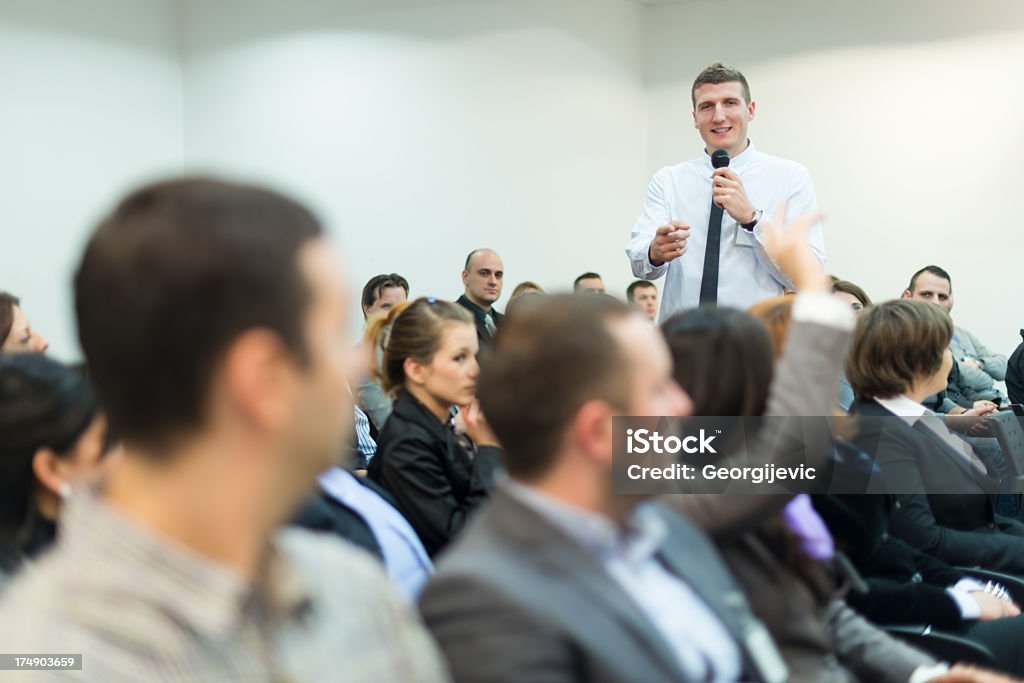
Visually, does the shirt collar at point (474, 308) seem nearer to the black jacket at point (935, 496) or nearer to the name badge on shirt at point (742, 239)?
the name badge on shirt at point (742, 239)

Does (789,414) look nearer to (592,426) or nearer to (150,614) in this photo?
(592,426)

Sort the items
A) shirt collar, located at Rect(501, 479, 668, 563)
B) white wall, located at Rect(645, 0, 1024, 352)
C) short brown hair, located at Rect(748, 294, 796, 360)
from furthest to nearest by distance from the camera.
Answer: white wall, located at Rect(645, 0, 1024, 352) < short brown hair, located at Rect(748, 294, 796, 360) < shirt collar, located at Rect(501, 479, 668, 563)

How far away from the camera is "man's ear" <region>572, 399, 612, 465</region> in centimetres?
119

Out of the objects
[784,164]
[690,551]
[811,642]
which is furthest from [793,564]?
[784,164]

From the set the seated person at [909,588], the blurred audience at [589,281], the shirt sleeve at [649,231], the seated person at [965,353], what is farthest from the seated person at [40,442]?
the blurred audience at [589,281]

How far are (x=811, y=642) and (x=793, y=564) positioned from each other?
0.11m

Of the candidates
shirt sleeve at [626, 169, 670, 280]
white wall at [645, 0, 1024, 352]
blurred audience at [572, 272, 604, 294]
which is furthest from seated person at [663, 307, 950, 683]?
white wall at [645, 0, 1024, 352]

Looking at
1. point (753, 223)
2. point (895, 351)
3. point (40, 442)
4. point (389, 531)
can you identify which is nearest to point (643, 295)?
point (753, 223)

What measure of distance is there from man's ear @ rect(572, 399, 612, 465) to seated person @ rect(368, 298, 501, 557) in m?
1.26

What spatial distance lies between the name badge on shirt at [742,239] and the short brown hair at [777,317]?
4.26ft

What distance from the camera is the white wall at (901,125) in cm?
787

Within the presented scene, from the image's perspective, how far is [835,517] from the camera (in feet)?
6.57

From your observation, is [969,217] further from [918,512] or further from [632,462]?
[632,462]

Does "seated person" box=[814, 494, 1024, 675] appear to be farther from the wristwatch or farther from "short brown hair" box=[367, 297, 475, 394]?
"short brown hair" box=[367, 297, 475, 394]
